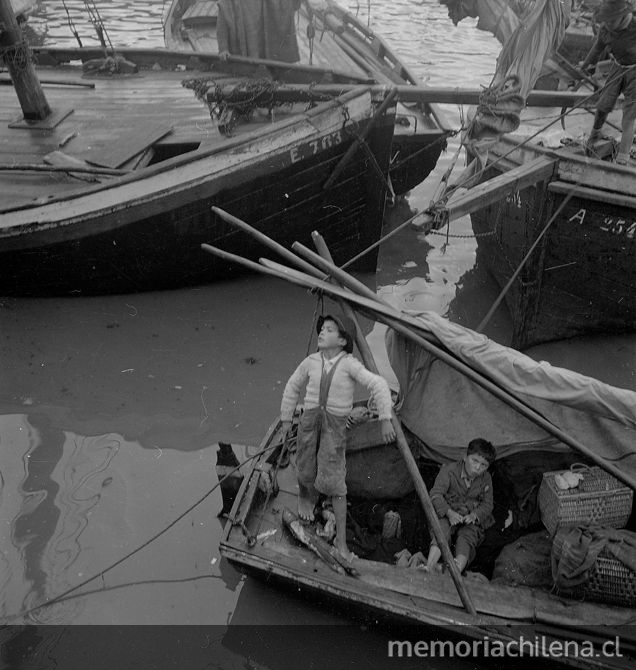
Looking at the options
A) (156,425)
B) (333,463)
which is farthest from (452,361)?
(156,425)

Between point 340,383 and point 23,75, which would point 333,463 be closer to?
point 340,383

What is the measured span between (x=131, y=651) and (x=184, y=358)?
3034 mm

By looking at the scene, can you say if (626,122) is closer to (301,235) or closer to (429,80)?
(301,235)

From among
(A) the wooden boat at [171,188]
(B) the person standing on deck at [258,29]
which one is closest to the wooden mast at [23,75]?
(A) the wooden boat at [171,188]

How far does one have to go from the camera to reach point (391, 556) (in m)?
3.97

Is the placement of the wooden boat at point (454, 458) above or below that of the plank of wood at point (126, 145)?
below

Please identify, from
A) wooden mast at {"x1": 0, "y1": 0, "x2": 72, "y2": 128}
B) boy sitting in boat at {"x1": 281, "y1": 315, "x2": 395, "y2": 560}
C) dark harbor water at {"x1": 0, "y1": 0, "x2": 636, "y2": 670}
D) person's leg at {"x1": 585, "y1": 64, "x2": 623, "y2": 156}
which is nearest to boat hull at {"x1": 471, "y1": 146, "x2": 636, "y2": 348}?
dark harbor water at {"x1": 0, "y1": 0, "x2": 636, "y2": 670}

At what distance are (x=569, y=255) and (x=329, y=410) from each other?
3.30m

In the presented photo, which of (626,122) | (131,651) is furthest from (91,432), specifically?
(626,122)

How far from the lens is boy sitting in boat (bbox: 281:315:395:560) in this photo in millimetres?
3578

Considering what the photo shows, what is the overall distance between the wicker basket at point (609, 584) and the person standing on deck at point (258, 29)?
790cm

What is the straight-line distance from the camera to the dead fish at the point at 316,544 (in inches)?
139

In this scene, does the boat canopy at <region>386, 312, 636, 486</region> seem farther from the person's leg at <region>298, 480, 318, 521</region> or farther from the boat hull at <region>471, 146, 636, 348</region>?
the boat hull at <region>471, 146, 636, 348</region>

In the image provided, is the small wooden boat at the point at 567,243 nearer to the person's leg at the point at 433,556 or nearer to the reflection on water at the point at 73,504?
the person's leg at the point at 433,556
